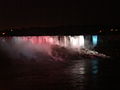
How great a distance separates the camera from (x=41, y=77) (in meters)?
32.8

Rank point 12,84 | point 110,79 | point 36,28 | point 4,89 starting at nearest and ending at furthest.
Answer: point 4,89, point 12,84, point 110,79, point 36,28

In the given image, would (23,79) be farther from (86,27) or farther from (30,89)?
(86,27)

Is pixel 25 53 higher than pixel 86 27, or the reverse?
pixel 86 27

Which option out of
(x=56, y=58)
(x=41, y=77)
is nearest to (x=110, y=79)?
(x=41, y=77)

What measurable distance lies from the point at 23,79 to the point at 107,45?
43.4 m

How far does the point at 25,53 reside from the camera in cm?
5772

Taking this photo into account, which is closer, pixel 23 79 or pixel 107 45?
pixel 23 79

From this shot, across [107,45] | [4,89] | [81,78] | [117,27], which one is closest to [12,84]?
[4,89]

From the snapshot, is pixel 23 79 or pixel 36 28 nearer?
pixel 23 79

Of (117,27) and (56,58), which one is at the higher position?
(117,27)

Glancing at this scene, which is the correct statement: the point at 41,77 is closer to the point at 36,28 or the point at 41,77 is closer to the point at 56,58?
the point at 56,58

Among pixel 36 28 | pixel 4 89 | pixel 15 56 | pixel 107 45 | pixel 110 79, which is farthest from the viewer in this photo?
pixel 36 28

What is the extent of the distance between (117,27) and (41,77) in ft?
152

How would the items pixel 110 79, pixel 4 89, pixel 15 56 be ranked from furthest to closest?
pixel 15 56 → pixel 110 79 → pixel 4 89
